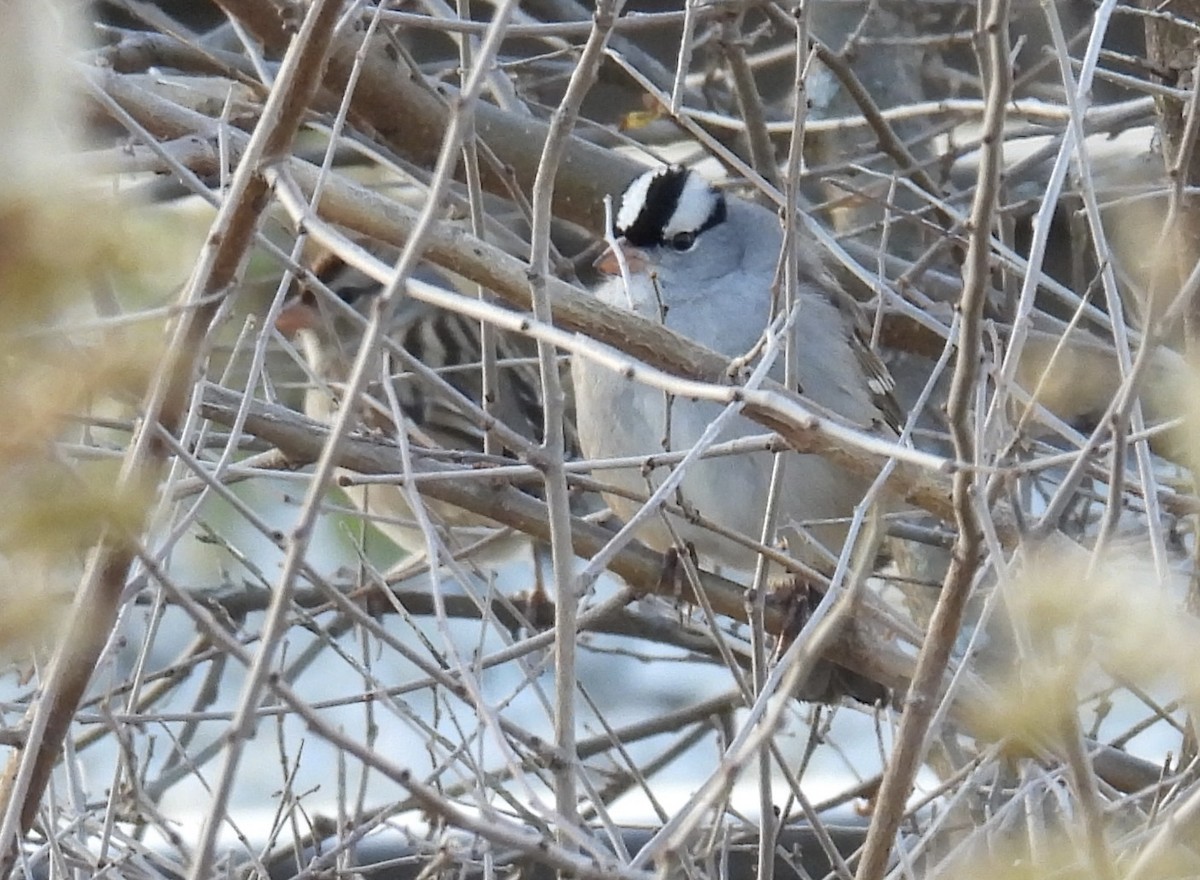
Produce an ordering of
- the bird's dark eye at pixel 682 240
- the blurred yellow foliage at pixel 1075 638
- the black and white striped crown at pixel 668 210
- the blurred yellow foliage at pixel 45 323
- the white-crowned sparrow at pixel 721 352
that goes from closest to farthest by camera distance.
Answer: the blurred yellow foliage at pixel 45 323, the blurred yellow foliage at pixel 1075 638, the white-crowned sparrow at pixel 721 352, the black and white striped crown at pixel 668 210, the bird's dark eye at pixel 682 240

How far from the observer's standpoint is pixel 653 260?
4426mm

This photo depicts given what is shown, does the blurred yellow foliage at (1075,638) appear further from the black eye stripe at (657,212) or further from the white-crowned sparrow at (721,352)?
the black eye stripe at (657,212)

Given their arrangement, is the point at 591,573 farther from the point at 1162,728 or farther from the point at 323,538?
the point at 1162,728

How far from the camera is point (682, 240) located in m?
4.44

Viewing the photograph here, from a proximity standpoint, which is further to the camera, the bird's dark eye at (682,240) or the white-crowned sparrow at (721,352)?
the bird's dark eye at (682,240)

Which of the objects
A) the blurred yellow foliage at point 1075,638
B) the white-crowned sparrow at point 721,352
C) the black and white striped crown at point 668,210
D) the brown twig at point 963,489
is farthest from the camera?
the black and white striped crown at point 668,210

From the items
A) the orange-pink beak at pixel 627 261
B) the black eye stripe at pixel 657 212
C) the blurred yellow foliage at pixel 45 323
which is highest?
the blurred yellow foliage at pixel 45 323

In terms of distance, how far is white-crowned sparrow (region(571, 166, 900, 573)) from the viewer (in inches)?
160

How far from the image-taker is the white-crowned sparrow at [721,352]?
4.07m

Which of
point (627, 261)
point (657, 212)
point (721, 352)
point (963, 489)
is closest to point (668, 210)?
point (657, 212)

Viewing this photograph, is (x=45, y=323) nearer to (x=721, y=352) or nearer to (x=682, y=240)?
(x=721, y=352)

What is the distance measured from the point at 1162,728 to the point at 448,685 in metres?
3.96

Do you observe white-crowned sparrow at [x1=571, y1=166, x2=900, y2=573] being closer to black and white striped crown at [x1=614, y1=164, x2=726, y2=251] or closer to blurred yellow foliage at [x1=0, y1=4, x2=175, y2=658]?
black and white striped crown at [x1=614, y1=164, x2=726, y2=251]

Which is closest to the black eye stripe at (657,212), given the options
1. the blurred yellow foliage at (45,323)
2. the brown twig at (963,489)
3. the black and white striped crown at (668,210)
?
the black and white striped crown at (668,210)
